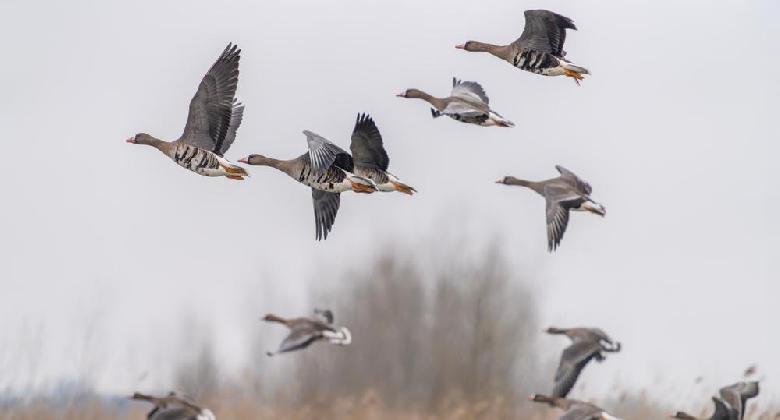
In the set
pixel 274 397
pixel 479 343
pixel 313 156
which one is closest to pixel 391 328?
pixel 479 343

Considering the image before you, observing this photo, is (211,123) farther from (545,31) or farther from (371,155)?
(545,31)

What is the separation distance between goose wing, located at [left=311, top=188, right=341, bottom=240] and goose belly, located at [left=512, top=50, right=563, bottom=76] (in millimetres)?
2387

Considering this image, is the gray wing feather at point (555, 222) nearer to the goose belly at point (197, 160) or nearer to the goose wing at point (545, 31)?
the goose wing at point (545, 31)

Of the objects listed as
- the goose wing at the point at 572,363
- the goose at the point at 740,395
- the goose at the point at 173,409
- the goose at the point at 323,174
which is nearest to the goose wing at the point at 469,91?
the goose at the point at 323,174

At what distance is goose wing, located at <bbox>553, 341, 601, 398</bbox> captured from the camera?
64.8 ft

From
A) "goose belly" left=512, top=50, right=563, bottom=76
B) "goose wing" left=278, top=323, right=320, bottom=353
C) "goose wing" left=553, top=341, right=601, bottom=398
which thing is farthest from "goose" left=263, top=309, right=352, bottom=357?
"goose belly" left=512, top=50, right=563, bottom=76

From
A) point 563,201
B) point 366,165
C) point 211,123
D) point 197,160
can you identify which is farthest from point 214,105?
point 563,201

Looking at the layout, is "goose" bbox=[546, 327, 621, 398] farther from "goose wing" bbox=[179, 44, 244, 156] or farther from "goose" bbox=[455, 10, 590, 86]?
"goose wing" bbox=[179, 44, 244, 156]

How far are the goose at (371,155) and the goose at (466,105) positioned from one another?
0.76 meters

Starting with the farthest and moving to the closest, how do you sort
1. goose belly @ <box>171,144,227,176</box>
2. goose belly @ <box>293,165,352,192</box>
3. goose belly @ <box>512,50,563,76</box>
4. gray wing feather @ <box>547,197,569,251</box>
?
1. goose belly @ <box>512,50,563,76</box>
2. gray wing feather @ <box>547,197,569,251</box>
3. goose belly @ <box>293,165,352,192</box>
4. goose belly @ <box>171,144,227,176</box>

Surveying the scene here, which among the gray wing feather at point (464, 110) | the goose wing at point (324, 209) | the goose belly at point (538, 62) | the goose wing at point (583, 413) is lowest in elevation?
the goose wing at point (583, 413)

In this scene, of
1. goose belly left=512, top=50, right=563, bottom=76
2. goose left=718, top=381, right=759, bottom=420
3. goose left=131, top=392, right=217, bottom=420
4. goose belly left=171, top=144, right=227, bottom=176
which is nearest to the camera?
goose left=131, top=392, right=217, bottom=420

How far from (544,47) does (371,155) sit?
7.05 ft

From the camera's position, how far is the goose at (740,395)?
19219mm
